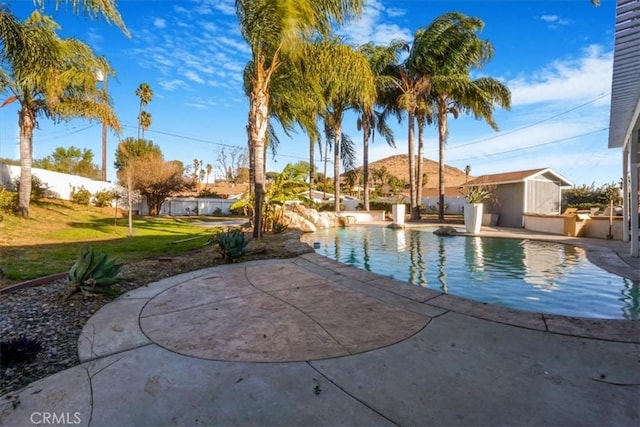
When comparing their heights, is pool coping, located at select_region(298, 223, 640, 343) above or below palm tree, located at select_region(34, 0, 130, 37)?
below

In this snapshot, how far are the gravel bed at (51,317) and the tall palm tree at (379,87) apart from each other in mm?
18334

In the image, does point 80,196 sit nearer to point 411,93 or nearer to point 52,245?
point 52,245

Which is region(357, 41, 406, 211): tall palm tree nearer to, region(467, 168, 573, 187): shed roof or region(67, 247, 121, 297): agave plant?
region(467, 168, 573, 187): shed roof

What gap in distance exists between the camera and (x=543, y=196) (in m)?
18.5

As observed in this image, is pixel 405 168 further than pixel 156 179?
Yes

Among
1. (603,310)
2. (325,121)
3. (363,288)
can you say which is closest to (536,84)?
(325,121)

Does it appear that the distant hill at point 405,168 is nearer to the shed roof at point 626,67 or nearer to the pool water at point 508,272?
the pool water at point 508,272

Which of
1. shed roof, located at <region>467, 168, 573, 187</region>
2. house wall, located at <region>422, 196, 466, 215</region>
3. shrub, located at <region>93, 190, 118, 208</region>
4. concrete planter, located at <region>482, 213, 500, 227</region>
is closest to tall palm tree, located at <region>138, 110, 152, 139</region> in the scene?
shrub, located at <region>93, 190, 118, 208</region>

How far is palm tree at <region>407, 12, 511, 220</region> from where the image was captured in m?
19.2

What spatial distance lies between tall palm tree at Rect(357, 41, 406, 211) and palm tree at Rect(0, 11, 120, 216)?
14383 mm

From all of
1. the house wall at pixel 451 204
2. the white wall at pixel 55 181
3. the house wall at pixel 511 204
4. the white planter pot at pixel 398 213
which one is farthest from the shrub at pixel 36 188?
the house wall at pixel 451 204

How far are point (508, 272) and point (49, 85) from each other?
1724cm

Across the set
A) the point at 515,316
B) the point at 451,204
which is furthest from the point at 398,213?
the point at 451,204

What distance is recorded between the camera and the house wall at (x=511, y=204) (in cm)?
1820
